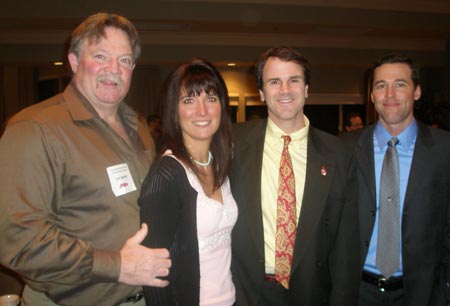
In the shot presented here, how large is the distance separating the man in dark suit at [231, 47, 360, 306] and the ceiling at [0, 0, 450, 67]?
508 cm

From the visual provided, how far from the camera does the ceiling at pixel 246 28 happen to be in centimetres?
654

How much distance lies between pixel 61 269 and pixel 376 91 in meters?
2.03

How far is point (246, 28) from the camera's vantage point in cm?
777

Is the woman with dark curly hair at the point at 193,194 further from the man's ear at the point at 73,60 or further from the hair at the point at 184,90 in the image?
the man's ear at the point at 73,60

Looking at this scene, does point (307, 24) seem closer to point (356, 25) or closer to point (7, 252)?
point (356, 25)

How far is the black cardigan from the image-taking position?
1531 millimetres

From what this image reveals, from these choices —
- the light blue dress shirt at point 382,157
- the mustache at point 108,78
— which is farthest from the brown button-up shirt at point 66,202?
the light blue dress shirt at point 382,157

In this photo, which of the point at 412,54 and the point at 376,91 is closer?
the point at 376,91

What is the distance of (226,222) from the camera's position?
1.77 metres

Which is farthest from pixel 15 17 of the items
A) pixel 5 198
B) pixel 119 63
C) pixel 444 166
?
pixel 444 166

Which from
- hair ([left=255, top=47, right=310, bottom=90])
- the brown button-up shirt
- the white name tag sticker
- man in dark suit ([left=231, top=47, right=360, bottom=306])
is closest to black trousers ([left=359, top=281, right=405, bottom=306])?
man in dark suit ([left=231, top=47, right=360, bottom=306])

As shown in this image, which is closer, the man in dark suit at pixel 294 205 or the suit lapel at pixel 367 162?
the man in dark suit at pixel 294 205

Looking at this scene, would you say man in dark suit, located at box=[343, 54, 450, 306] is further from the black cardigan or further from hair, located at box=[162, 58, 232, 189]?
the black cardigan

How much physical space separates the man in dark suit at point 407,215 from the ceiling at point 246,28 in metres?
5.06
